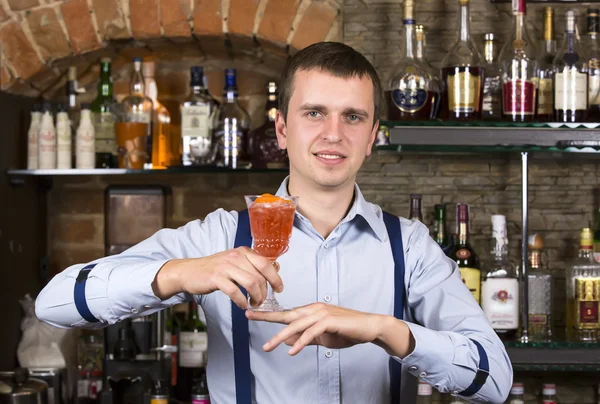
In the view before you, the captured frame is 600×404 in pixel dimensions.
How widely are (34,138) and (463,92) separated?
1.25 metres

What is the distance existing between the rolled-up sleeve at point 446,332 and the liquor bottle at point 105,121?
134cm

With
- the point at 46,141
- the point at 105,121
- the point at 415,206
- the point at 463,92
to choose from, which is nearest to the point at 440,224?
the point at 415,206

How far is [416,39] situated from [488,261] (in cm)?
63

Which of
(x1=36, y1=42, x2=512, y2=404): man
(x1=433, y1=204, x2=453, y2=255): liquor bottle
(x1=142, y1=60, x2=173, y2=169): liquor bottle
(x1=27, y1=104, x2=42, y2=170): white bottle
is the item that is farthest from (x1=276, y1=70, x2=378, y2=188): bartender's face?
(x1=27, y1=104, x2=42, y2=170): white bottle

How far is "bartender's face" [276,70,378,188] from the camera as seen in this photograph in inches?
58.5

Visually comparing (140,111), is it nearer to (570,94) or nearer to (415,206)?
(415,206)

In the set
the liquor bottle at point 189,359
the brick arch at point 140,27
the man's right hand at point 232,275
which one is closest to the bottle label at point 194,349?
the liquor bottle at point 189,359

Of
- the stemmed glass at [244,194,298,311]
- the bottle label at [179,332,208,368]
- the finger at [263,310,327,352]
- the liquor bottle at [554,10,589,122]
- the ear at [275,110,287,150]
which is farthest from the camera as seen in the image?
the bottle label at [179,332,208,368]

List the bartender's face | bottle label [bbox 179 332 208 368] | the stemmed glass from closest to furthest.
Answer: the stemmed glass < the bartender's face < bottle label [bbox 179 332 208 368]

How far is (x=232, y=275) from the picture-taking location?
4.07 ft

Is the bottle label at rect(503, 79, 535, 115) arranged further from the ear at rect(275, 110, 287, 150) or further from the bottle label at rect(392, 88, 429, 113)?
the ear at rect(275, 110, 287, 150)

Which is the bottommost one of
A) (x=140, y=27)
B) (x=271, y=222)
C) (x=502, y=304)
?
(x=502, y=304)

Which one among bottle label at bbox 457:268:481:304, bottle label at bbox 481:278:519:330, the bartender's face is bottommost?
bottle label at bbox 481:278:519:330

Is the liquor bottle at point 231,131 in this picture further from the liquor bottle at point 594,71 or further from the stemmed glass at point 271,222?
the stemmed glass at point 271,222
